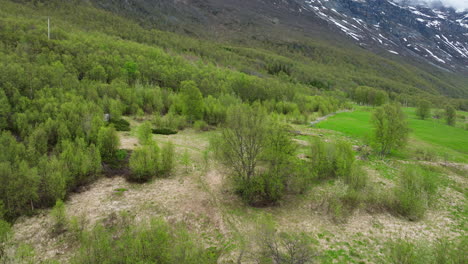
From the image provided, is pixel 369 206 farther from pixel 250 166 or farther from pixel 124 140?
pixel 124 140

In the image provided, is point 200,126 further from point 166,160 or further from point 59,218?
point 59,218

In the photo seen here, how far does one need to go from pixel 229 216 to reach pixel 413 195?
17.7 meters

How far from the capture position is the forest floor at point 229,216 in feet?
60.3

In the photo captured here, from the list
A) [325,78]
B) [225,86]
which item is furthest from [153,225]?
[325,78]

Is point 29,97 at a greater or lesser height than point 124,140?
greater

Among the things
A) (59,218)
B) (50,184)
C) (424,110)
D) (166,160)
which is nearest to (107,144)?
(166,160)

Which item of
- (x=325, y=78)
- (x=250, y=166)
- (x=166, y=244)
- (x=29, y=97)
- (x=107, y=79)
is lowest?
(x=166, y=244)

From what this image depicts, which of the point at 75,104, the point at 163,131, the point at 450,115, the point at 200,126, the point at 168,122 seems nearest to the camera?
the point at 75,104

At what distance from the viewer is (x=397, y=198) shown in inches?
943

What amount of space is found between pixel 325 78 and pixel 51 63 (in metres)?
175

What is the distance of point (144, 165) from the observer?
28125mm

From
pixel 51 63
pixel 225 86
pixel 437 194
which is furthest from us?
pixel 225 86

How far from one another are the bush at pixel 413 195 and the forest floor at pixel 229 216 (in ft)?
2.98

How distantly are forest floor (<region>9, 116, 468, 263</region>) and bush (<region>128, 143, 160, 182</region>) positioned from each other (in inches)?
43.4
